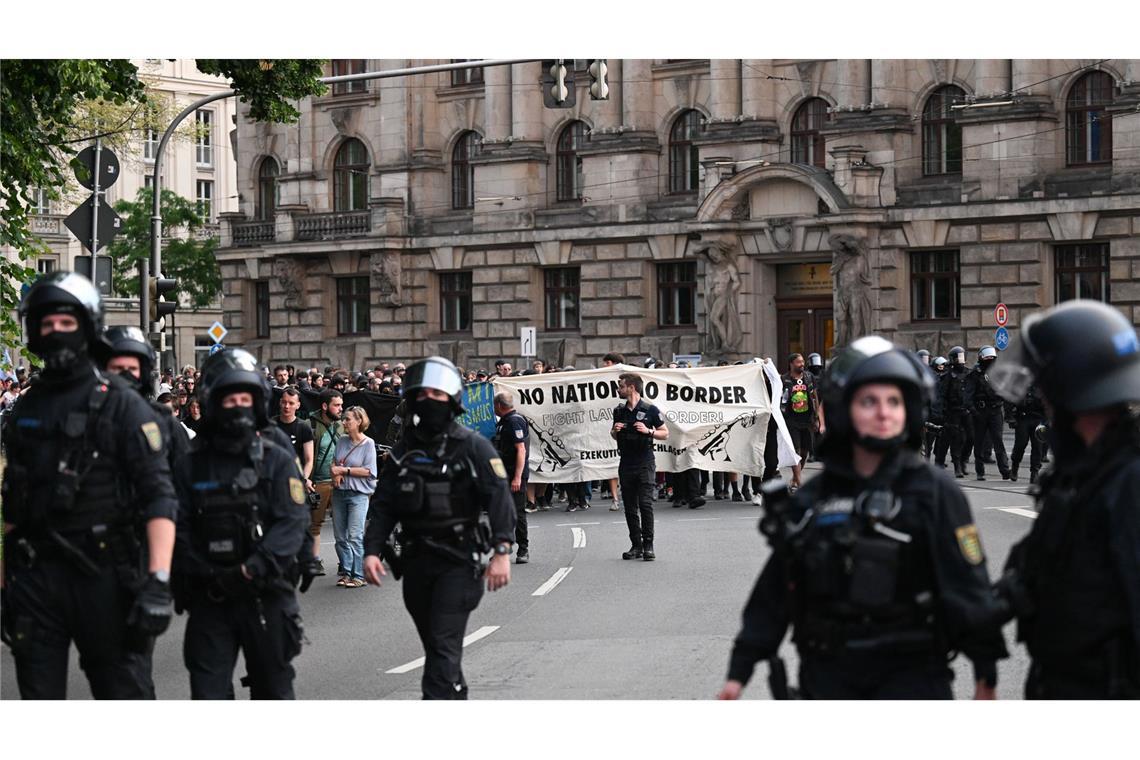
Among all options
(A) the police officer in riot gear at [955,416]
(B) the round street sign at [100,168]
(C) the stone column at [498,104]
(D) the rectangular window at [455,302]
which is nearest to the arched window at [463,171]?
(C) the stone column at [498,104]

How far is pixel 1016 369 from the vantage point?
5.96 m

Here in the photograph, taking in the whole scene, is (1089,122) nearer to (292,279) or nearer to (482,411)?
(482,411)

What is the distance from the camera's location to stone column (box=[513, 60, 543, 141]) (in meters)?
49.9

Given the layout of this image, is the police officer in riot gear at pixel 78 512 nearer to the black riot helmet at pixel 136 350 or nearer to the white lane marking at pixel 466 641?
the black riot helmet at pixel 136 350

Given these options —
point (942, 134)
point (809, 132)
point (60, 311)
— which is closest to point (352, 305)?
point (809, 132)

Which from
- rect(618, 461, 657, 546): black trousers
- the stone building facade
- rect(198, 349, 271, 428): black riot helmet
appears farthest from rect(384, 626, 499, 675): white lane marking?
the stone building facade

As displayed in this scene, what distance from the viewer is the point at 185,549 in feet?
26.1

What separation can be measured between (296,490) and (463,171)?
145ft

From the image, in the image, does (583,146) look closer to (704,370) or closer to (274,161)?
(274,161)

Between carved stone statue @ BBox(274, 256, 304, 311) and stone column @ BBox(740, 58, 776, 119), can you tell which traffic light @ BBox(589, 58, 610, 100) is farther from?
carved stone statue @ BBox(274, 256, 304, 311)

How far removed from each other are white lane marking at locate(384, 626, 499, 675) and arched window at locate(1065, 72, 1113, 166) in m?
29.3

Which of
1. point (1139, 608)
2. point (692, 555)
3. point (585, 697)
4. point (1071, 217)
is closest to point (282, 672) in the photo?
point (585, 697)

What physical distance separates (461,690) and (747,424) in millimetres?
15807

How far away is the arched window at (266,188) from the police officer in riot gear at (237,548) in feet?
162
